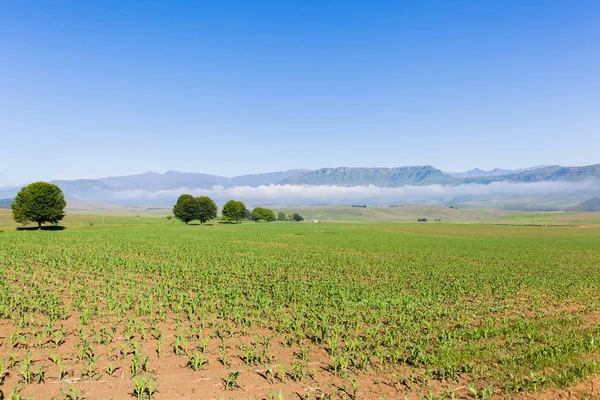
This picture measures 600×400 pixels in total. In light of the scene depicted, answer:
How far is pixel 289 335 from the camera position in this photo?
52.5ft

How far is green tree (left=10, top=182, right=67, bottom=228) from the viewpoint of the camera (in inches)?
3196

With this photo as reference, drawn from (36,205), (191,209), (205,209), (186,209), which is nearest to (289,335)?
(36,205)

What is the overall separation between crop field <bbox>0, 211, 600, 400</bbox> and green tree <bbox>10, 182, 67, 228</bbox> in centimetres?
6251

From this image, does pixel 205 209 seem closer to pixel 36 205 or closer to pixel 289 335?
pixel 36 205

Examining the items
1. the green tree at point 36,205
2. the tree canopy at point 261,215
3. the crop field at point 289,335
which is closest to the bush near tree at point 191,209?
the tree canopy at point 261,215

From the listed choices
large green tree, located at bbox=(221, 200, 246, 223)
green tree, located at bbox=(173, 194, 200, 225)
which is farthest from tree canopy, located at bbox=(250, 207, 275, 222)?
green tree, located at bbox=(173, 194, 200, 225)

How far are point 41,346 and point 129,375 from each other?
15.9 ft

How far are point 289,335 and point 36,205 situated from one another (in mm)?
88826

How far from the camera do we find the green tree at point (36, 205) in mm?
81188

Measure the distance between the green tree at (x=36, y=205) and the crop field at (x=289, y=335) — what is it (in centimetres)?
6251

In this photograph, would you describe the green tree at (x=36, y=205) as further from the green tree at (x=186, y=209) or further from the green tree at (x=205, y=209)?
the green tree at (x=205, y=209)

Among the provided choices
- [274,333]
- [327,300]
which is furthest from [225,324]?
[327,300]

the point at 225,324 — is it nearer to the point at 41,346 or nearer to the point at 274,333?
the point at 274,333

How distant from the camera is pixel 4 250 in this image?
133 feet
